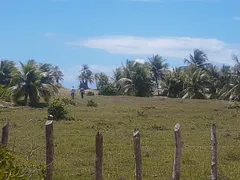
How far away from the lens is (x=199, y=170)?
1345cm

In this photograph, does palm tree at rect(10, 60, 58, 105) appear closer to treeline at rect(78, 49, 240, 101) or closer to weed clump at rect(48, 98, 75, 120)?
weed clump at rect(48, 98, 75, 120)

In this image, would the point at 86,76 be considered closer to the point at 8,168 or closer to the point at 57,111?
the point at 57,111

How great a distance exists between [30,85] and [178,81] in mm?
27946

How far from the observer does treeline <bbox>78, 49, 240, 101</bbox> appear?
57.6m

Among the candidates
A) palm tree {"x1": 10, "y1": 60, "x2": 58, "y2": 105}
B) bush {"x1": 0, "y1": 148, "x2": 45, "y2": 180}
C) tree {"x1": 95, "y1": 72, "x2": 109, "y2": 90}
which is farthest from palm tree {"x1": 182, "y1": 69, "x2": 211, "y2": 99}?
bush {"x1": 0, "y1": 148, "x2": 45, "y2": 180}

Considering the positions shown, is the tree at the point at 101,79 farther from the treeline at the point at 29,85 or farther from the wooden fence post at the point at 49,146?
the wooden fence post at the point at 49,146

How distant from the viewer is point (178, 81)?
2459 inches

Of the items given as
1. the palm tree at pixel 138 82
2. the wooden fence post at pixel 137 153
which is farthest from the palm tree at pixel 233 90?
the wooden fence post at pixel 137 153

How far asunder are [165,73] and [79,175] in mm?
58194

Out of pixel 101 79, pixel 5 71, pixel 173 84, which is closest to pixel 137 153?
pixel 5 71

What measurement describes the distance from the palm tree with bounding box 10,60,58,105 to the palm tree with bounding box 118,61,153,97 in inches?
799

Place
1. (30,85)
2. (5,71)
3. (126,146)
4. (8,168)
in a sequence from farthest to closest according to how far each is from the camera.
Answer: (5,71), (30,85), (126,146), (8,168)

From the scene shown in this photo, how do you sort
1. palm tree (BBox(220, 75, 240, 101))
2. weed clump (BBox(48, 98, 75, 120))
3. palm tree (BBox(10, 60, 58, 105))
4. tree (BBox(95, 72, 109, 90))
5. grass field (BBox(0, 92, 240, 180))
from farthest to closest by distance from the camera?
1. tree (BBox(95, 72, 109, 90))
2. palm tree (BBox(220, 75, 240, 101))
3. palm tree (BBox(10, 60, 58, 105))
4. weed clump (BBox(48, 98, 75, 120))
5. grass field (BBox(0, 92, 240, 180))

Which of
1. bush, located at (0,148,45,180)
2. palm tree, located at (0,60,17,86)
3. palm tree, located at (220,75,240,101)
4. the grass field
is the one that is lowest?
the grass field
